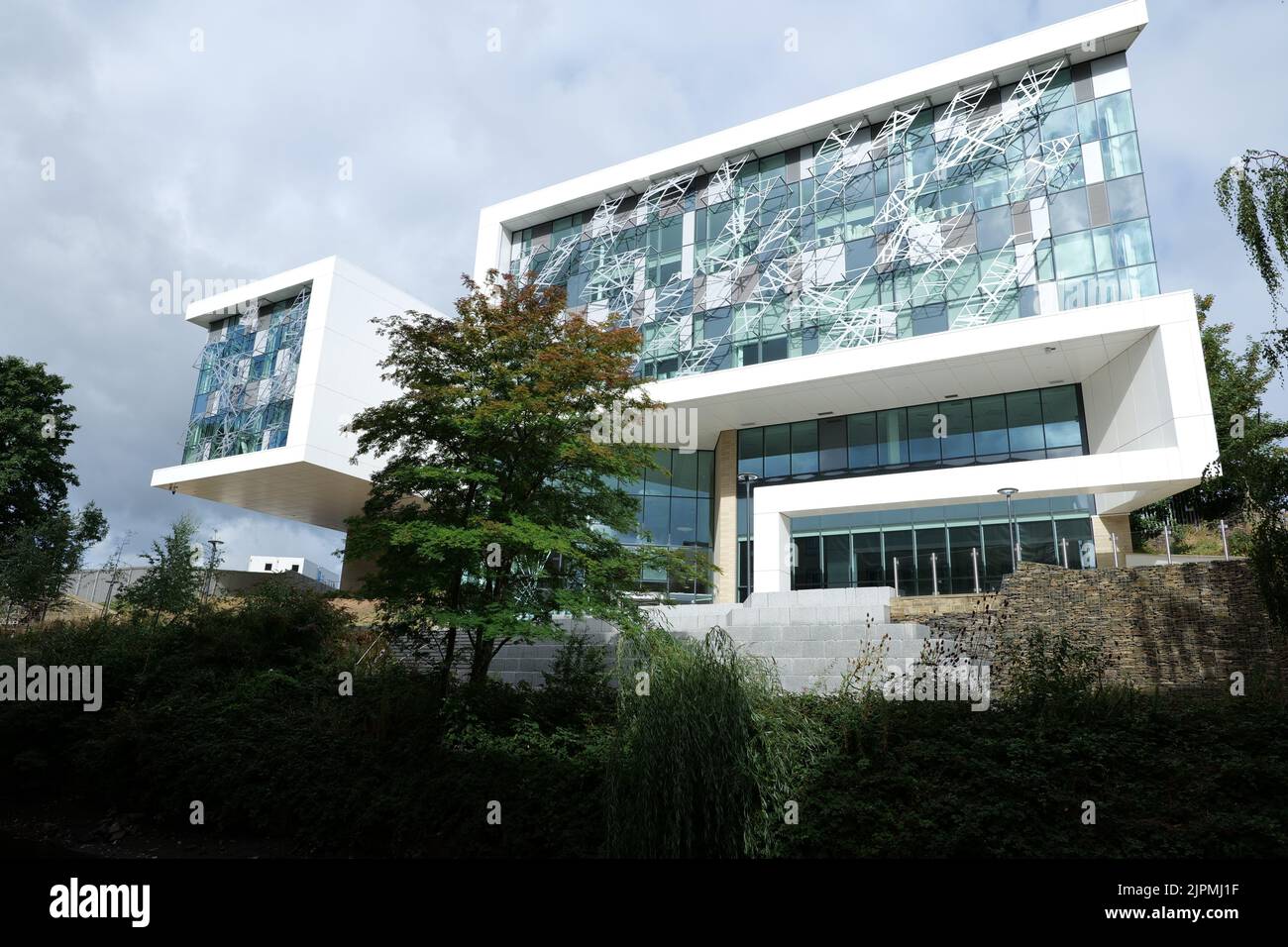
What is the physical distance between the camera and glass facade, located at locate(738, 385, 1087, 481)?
26250 mm

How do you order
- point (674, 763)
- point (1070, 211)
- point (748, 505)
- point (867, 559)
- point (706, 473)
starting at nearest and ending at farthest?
point (674, 763) < point (1070, 211) < point (867, 559) < point (748, 505) < point (706, 473)

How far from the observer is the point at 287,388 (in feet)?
123

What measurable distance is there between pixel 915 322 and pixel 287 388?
90.4 ft

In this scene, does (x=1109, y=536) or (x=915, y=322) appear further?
(x=915, y=322)

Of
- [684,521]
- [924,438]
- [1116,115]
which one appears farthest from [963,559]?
[1116,115]

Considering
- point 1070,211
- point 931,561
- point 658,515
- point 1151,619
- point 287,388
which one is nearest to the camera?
point 1151,619

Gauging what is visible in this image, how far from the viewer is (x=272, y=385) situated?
38.4 metres

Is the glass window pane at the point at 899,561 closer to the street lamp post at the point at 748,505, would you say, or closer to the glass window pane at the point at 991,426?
the glass window pane at the point at 991,426

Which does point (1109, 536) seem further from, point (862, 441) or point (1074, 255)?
point (1074, 255)

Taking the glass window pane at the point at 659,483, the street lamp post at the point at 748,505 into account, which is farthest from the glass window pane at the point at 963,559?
the glass window pane at the point at 659,483
